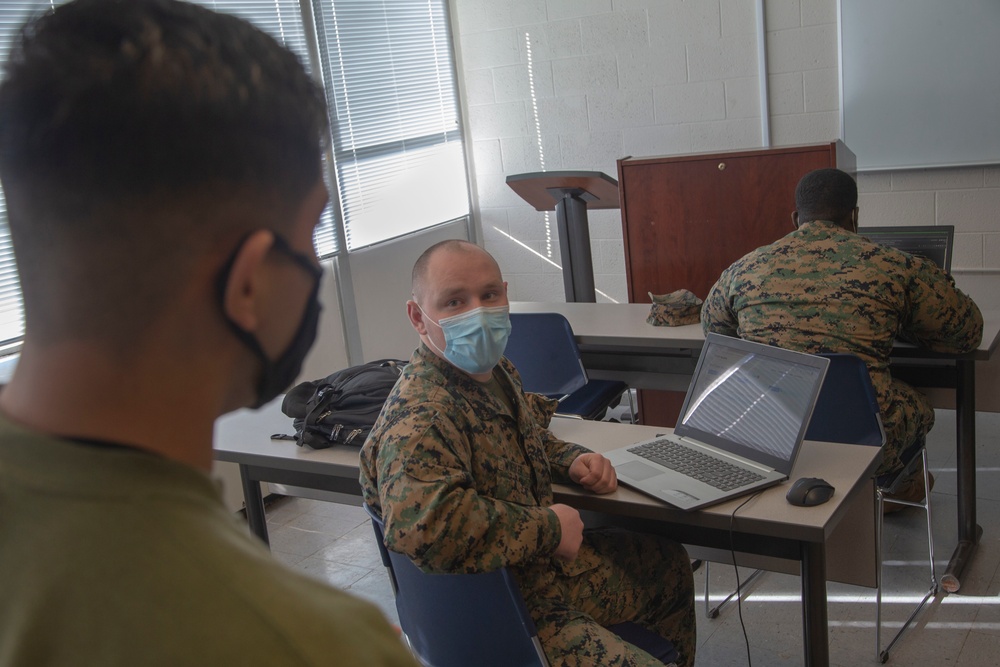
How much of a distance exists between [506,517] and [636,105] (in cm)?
369

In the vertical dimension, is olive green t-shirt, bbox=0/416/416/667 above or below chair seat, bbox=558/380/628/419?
above

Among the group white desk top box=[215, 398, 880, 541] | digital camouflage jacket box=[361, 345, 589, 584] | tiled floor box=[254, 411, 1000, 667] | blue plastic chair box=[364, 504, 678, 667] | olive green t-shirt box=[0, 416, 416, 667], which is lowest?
tiled floor box=[254, 411, 1000, 667]

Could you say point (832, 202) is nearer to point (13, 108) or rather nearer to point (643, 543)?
point (643, 543)

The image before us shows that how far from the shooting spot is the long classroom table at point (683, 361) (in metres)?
2.79

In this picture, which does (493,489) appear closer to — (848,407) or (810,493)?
(810,493)

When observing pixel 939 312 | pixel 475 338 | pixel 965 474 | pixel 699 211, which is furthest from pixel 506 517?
pixel 699 211

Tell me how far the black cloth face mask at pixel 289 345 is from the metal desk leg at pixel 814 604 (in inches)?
56.2

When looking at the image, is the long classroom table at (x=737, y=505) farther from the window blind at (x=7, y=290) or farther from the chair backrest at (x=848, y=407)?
the window blind at (x=7, y=290)

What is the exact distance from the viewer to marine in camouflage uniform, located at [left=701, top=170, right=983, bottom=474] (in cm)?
254

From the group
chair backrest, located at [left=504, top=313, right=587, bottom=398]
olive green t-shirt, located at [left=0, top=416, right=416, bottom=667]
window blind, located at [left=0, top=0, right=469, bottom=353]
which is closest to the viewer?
olive green t-shirt, located at [left=0, top=416, right=416, bottom=667]

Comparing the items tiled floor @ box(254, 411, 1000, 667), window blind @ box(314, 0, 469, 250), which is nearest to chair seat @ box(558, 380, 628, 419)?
tiled floor @ box(254, 411, 1000, 667)

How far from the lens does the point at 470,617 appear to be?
1670 mm

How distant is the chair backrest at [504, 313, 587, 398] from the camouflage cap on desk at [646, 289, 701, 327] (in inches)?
13.0

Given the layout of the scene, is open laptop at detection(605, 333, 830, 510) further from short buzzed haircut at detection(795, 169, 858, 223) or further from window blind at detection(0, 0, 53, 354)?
window blind at detection(0, 0, 53, 354)
